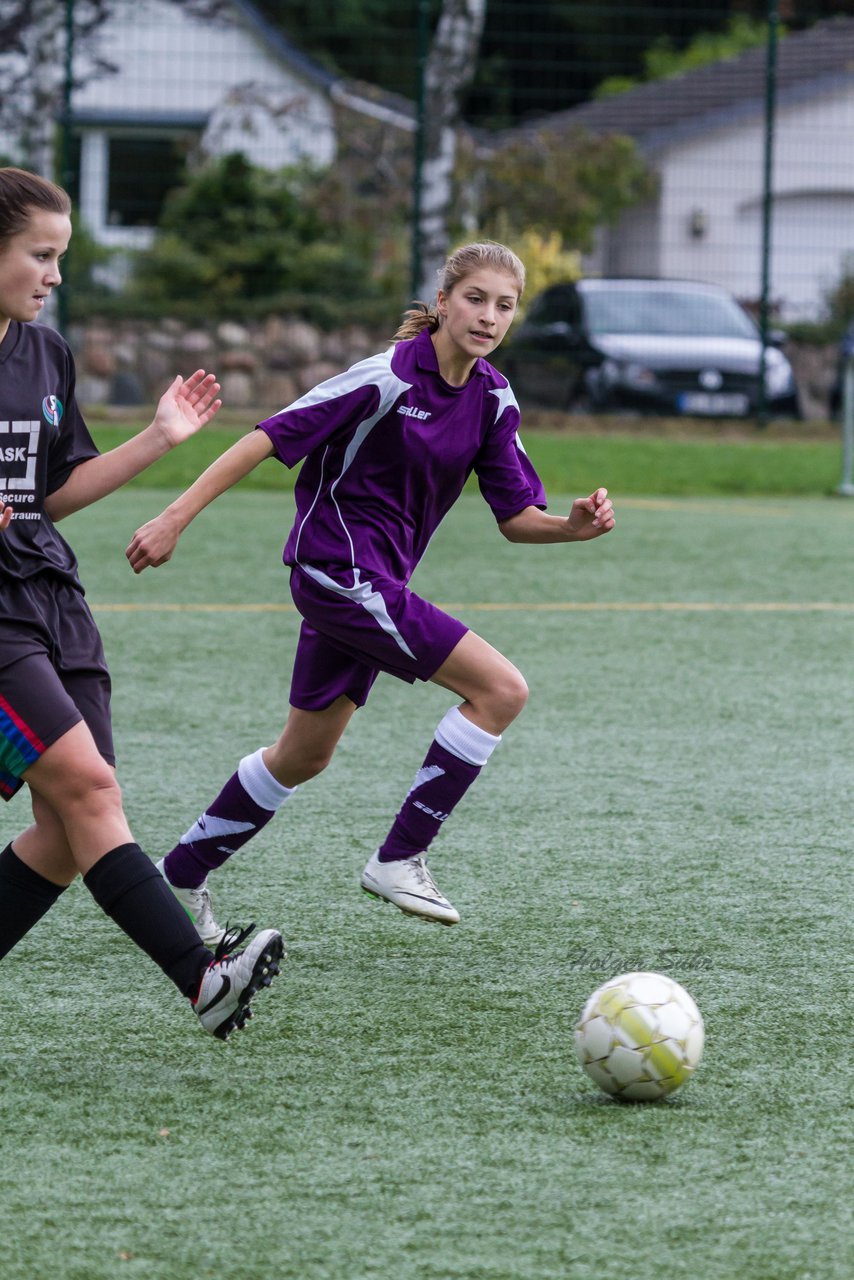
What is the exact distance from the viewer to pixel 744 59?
101 feet

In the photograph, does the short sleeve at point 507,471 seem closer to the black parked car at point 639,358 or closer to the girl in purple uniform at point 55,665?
the girl in purple uniform at point 55,665

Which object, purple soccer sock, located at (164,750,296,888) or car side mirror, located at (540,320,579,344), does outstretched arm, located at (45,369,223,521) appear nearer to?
purple soccer sock, located at (164,750,296,888)

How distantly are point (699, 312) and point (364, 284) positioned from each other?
3341 mm

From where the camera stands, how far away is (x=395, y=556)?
4.13 meters

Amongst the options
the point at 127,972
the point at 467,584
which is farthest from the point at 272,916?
the point at 467,584

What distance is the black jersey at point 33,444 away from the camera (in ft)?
10.7

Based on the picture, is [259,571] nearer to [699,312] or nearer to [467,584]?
[467,584]

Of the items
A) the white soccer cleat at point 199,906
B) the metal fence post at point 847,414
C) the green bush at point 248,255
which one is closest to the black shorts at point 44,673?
the white soccer cleat at point 199,906

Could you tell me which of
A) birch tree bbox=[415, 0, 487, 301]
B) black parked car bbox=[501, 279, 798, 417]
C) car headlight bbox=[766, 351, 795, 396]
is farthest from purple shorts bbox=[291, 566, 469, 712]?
car headlight bbox=[766, 351, 795, 396]

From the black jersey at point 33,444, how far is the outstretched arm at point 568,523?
108 cm

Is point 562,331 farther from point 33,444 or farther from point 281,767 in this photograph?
point 33,444

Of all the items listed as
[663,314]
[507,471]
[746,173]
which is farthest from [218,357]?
[507,471]

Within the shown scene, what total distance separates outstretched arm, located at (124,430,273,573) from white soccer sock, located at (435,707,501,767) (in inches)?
27.5

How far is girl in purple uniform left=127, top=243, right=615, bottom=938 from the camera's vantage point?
4027 mm
